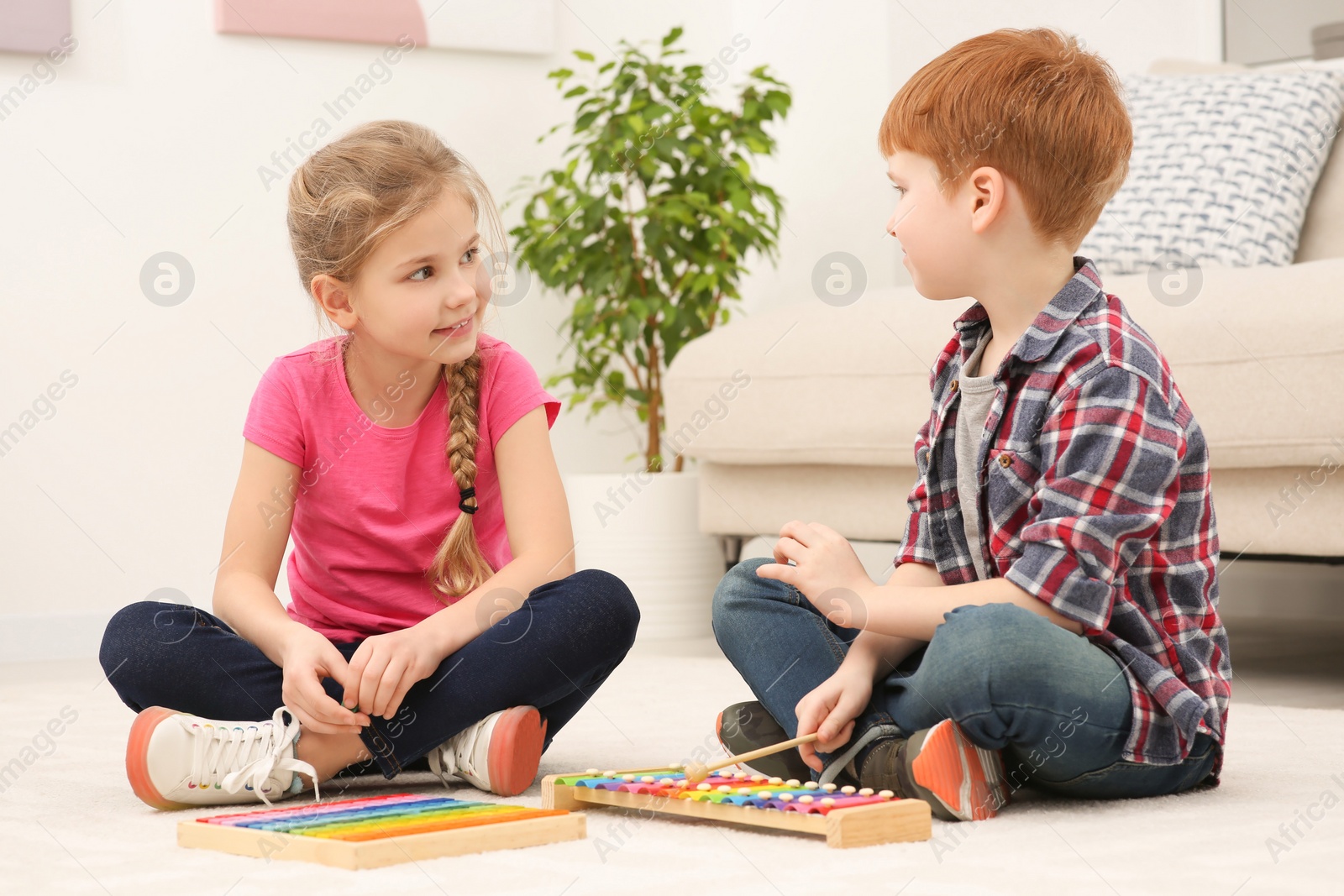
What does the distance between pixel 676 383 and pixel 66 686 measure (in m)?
0.90

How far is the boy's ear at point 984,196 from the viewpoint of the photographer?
1.02 metres

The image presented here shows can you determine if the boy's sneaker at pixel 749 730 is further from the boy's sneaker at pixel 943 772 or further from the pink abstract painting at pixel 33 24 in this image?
the pink abstract painting at pixel 33 24

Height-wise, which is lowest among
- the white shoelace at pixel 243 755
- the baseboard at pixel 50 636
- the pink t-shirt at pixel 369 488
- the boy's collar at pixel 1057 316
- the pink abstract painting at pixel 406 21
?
the baseboard at pixel 50 636

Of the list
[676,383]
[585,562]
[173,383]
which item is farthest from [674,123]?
[173,383]

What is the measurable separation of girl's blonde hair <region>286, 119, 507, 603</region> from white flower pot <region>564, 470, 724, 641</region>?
99 centimetres

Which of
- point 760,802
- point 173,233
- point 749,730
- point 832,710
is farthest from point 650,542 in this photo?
point 760,802

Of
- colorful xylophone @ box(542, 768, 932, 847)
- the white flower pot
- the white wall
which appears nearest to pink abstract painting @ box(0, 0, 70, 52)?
the white wall

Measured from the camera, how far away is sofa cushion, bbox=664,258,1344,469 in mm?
1463

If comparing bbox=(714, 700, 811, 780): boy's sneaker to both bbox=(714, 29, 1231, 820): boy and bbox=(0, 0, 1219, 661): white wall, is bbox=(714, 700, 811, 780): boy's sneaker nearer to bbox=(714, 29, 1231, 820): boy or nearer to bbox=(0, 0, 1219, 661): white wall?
bbox=(714, 29, 1231, 820): boy

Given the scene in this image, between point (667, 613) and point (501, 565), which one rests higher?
point (501, 565)

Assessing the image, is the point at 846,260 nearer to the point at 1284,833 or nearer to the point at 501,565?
the point at 501,565

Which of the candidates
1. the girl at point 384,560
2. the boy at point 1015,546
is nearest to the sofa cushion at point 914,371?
the boy at point 1015,546

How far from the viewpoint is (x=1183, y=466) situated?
3.26 feet

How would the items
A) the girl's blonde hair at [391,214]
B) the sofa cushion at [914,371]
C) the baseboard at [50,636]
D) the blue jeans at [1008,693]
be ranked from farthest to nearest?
the baseboard at [50,636], the sofa cushion at [914,371], the girl's blonde hair at [391,214], the blue jeans at [1008,693]
